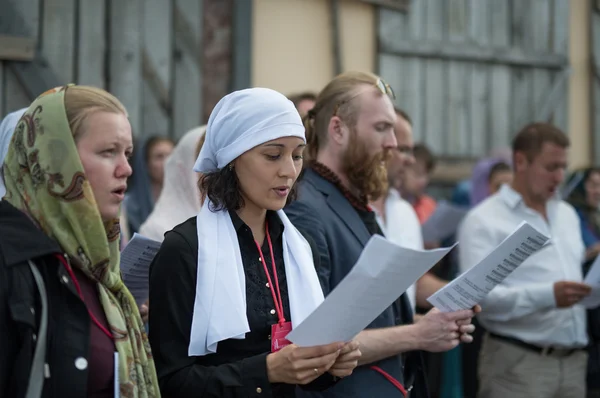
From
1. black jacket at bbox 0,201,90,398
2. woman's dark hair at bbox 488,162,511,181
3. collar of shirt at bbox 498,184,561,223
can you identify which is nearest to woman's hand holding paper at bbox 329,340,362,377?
black jacket at bbox 0,201,90,398

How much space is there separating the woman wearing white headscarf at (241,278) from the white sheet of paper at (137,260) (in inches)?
10.7

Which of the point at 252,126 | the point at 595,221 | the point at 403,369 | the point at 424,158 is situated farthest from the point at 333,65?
the point at 252,126

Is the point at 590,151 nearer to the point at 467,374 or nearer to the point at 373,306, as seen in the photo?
the point at 467,374

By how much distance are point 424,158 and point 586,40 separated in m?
2.72

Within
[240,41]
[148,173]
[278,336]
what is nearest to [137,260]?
[278,336]

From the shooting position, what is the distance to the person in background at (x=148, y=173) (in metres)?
5.26

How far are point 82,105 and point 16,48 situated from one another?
3.54 metres

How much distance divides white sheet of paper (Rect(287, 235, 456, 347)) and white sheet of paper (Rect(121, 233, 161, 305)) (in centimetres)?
71

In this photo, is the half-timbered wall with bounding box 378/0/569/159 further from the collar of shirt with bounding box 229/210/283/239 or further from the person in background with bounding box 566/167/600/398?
the collar of shirt with bounding box 229/210/283/239

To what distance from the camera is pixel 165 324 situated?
2373 millimetres

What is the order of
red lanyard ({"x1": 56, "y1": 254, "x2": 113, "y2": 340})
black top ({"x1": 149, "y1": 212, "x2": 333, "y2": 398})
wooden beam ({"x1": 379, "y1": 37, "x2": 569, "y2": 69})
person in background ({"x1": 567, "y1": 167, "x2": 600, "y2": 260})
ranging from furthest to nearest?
wooden beam ({"x1": 379, "y1": 37, "x2": 569, "y2": 69}), person in background ({"x1": 567, "y1": 167, "x2": 600, "y2": 260}), black top ({"x1": 149, "y1": 212, "x2": 333, "y2": 398}), red lanyard ({"x1": 56, "y1": 254, "x2": 113, "y2": 340})

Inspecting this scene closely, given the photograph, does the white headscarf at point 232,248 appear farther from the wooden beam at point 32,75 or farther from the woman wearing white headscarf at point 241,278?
the wooden beam at point 32,75

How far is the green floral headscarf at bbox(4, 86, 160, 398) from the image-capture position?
6.89ft

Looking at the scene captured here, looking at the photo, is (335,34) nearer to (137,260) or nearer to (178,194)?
(178,194)
